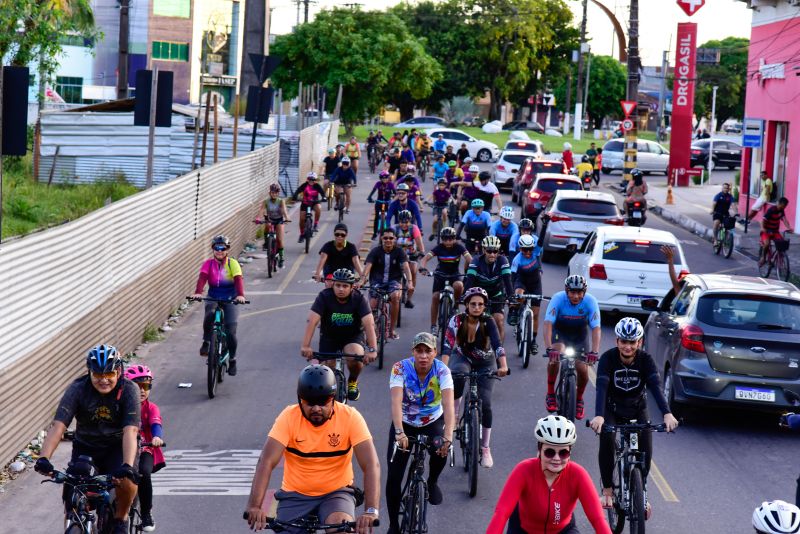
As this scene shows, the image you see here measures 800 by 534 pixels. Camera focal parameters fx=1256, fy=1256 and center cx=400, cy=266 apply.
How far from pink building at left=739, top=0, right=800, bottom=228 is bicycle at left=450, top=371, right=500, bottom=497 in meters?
25.8

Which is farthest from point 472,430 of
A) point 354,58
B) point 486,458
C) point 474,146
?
point 354,58

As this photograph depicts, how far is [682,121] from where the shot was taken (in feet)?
159

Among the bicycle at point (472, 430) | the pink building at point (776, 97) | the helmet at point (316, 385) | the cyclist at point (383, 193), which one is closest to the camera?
the helmet at point (316, 385)

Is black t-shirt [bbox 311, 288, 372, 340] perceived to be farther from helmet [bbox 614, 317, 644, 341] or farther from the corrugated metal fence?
helmet [bbox 614, 317, 644, 341]

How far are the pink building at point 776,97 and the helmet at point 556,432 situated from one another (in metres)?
29.5

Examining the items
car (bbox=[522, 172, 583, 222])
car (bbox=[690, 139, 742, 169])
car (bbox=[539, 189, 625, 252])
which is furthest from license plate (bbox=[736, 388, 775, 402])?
car (bbox=[690, 139, 742, 169])

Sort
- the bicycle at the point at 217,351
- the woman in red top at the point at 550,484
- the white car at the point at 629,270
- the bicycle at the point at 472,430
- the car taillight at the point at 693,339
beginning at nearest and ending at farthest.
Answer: the woman in red top at the point at 550,484 < the bicycle at the point at 472,430 < the car taillight at the point at 693,339 < the bicycle at the point at 217,351 < the white car at the point at 629,270

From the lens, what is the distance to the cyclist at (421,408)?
30.2 feet

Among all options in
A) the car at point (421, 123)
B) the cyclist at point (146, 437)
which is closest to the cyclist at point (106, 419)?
the cyclist at point (146, 437)

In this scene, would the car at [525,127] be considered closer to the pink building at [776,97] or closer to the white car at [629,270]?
the pink building at [776,97]

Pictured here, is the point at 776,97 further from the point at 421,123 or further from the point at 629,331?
the point at 421,123

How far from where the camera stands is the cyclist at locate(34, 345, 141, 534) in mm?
7922

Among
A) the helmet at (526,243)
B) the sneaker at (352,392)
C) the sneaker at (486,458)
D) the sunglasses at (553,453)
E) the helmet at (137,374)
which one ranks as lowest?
the sneaker at (486,458)

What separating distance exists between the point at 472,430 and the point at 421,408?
1.30 metres
